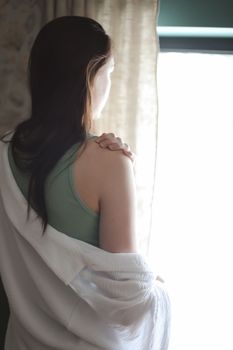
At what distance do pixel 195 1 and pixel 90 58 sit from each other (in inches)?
27.1

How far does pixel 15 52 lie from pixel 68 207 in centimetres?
78

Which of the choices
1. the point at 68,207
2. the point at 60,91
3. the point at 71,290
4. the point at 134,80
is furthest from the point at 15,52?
the point at 71,290

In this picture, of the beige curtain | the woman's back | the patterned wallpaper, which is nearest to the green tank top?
the woman's back

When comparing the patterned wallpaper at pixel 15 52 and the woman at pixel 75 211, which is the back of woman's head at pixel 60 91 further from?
the patterned wallpaper at pixel 15 52

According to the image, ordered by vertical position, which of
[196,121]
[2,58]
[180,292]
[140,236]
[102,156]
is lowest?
[180,292]

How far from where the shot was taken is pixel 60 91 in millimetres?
842

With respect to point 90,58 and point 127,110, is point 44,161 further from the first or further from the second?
point 127,110

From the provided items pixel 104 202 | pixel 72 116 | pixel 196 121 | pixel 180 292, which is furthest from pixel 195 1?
pixel 180 292

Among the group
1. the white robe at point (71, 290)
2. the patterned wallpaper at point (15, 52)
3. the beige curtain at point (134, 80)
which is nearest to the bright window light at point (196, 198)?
the beige curtain at point (134, 80)

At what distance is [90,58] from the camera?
32.8 inches

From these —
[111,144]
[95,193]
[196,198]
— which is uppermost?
[111,144]

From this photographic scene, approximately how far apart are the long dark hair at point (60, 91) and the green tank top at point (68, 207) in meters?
0.01

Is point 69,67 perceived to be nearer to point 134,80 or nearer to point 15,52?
point 134,80

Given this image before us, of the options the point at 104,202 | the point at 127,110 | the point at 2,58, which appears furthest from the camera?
the point at 2,58
